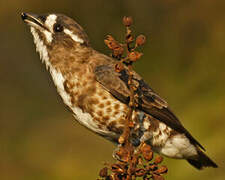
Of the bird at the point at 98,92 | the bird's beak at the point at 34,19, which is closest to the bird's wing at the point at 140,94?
the bird at the point at 98,92

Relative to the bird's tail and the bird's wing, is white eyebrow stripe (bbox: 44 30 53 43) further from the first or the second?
the bird's tail

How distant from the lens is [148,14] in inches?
347

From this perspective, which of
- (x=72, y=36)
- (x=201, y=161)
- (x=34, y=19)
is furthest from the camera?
(x=201, y=161)

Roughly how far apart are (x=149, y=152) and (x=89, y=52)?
2.18 meters

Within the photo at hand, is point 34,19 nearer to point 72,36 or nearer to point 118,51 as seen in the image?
point 72,36

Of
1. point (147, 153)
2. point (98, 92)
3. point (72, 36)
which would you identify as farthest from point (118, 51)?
point (72, 36)

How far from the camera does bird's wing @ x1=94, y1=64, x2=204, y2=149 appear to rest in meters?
6.42

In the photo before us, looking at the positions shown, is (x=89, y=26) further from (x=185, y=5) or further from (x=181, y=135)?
(x=181, y=135)

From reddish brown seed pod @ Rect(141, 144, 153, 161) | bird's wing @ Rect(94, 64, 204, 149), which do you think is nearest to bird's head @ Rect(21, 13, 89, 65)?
bird's wing @ Rect(94, 64, 204, 149)

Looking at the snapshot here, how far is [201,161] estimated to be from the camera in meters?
7.32

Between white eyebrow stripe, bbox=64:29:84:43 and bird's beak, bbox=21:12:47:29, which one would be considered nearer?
bird's beak, bbox=21:12:47:29

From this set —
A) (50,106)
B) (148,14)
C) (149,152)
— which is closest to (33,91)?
(50,106)

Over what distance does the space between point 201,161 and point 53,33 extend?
243 centimetres

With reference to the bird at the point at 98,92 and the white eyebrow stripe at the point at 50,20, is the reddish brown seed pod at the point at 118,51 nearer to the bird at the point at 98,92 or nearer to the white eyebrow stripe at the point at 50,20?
the bird at the point at 98,92
